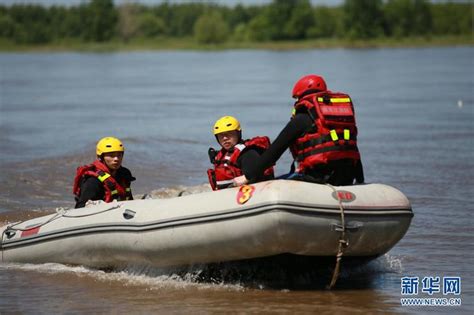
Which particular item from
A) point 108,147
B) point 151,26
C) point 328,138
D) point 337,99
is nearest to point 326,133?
point 328,138

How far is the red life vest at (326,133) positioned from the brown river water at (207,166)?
35.1 inches

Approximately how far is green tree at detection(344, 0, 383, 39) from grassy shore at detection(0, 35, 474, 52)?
1404 mm

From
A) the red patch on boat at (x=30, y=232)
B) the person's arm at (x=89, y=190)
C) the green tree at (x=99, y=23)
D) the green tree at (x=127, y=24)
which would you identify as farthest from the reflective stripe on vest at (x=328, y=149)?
the green tree at (x=127, y=24)

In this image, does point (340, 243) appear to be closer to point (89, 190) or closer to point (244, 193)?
point (244, 193)

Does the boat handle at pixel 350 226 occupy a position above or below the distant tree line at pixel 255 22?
above

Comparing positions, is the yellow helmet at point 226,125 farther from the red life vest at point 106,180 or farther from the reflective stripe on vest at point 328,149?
the red life vest at point 106,180

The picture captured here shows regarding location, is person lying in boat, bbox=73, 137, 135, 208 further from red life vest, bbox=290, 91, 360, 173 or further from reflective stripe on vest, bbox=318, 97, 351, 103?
reflective stripe on vest, bbox=318, 97, 351, 103

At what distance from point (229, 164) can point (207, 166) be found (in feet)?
22.3

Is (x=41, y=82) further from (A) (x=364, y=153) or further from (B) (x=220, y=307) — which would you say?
(B) (x=220, y=307)

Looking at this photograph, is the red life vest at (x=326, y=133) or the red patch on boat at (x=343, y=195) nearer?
the red patch on boat at (x=343, y=195)

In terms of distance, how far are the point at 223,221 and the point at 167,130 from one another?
1228cm

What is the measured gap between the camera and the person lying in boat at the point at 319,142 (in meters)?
7.46

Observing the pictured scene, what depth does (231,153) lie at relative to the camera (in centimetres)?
791

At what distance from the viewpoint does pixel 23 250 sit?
8.65m
